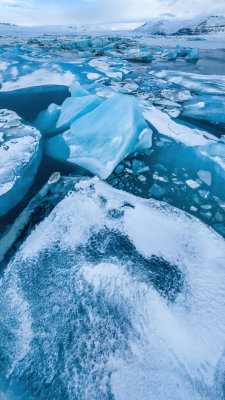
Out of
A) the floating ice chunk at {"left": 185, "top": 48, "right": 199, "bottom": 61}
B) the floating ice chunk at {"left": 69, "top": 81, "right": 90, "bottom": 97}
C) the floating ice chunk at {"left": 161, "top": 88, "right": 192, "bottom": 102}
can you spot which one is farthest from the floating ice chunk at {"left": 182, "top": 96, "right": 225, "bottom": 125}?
the floating ice chunk at {"left": 185, "top": 48, "right": 199, "bottom": 61}

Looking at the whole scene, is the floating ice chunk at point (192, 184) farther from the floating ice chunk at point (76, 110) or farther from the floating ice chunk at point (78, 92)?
the floating ice chunk at point (78, 92)

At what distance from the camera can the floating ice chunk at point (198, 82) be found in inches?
179

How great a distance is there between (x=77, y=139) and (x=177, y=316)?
2093mm

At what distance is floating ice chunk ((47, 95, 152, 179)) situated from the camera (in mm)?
2164

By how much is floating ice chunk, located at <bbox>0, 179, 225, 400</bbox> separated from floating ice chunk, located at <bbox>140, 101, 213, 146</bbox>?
4.75ft

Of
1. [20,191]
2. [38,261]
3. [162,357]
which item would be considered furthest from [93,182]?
[162,357]

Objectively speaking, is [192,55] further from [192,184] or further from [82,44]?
[192,184]

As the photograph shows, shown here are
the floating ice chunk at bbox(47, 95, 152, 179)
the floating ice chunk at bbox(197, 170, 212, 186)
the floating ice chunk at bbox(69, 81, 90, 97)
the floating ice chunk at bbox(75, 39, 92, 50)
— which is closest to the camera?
the floating ice chunk at bbox(197, 170, 212, 186)

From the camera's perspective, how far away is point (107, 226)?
4.70 ft

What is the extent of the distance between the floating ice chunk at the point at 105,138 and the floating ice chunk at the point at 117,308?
861 mm

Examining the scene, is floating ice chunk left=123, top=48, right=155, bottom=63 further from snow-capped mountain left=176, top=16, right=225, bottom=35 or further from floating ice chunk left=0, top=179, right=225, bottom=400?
snow-capped mountain left=176, top=16, right=225, bottom=35

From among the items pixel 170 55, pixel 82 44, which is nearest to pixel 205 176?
pixel 170 55

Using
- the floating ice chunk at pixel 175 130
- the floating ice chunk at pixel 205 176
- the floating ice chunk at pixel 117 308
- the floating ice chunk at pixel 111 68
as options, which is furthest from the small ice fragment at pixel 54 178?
the floating ice chunk at pixel 111 68

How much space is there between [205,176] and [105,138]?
46.6 inches
